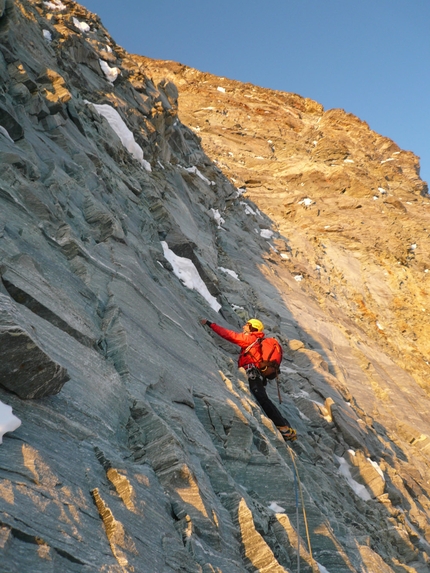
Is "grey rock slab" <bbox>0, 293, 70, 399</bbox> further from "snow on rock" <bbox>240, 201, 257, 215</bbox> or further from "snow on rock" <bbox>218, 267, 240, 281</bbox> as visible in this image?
"snow on rock" <bbox>240, 201, 257, 215</bbox>

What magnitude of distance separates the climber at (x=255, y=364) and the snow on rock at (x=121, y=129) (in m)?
10.2

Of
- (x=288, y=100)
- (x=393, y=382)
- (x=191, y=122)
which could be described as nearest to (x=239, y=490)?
(x=393, y=382)

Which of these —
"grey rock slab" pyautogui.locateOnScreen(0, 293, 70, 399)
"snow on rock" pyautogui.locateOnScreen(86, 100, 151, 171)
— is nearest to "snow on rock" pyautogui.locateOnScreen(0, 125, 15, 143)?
"grey rock slab" pyautogui.locateOnScreen(0, 293, 70, 399)

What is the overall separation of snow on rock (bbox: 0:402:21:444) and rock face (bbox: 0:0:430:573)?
0.08 m

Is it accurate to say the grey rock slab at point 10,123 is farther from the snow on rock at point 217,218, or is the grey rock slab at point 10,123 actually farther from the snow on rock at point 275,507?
the snow on rock at point 217,218

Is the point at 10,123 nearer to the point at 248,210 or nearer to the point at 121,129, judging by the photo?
the point at 121,129

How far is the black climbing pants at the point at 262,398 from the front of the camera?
31.0ft

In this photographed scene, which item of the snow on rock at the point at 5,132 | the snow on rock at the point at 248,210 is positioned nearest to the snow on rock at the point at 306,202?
the snow on rock at the point at 248,210

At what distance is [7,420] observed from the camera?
13.1 ft

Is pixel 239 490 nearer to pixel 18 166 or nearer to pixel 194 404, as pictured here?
pixel 194 404

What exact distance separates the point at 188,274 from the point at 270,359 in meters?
4.63

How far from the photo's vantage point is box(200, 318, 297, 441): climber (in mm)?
9461

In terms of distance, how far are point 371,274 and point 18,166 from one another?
2814cm

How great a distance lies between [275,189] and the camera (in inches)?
1688
